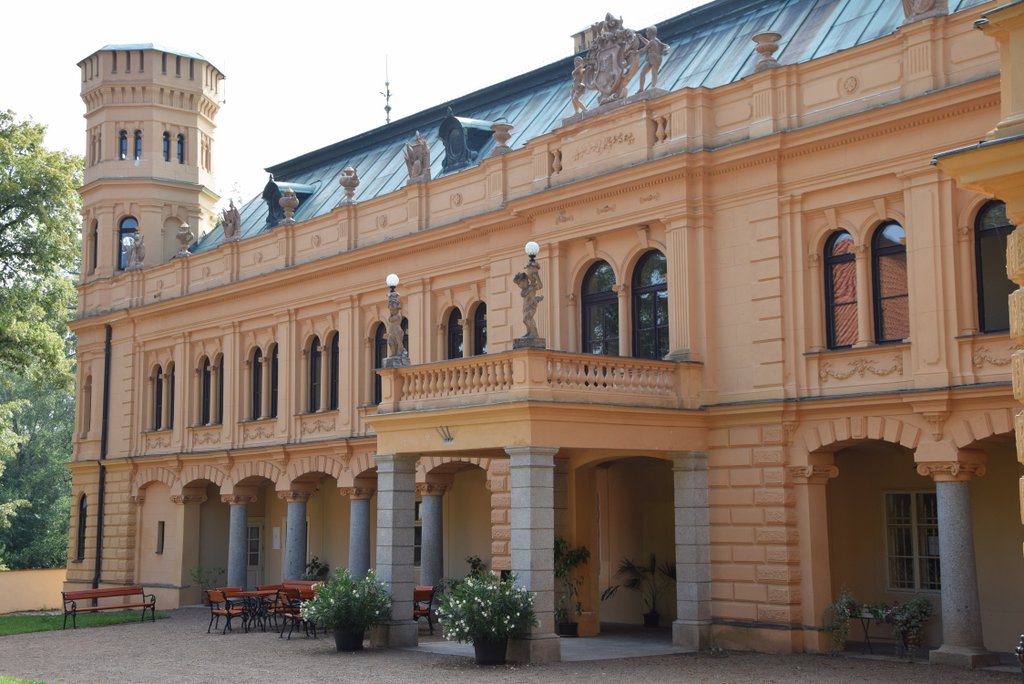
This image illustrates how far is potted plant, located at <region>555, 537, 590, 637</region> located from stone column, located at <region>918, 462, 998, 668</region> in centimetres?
736

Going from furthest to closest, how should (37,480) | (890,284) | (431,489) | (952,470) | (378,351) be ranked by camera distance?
(37,480) → (378,351) → (431,489) → (890,284) → (952,470)

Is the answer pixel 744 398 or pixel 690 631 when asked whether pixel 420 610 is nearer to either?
pixel 690 631

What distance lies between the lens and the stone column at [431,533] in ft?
94.6

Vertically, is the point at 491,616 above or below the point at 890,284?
below

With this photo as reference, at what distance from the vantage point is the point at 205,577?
36875mm

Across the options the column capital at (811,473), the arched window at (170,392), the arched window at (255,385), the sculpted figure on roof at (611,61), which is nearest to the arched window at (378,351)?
the arched window at (255,385)

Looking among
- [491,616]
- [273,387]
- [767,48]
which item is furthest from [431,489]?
[767,48]

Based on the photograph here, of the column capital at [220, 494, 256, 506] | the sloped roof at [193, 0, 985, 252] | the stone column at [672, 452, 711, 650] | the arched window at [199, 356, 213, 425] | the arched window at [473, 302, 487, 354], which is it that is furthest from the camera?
the arched window at [199, 356, 213, 425]

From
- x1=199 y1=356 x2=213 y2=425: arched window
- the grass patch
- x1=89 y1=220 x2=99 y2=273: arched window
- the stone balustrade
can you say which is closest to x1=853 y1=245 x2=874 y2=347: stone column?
the stone balustrade

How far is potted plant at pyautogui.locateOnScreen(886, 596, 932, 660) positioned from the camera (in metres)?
20.0

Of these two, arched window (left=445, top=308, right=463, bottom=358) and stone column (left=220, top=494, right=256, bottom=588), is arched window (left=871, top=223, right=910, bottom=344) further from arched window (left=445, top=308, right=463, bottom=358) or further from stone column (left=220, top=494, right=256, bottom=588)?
stone column (left=220, top=494, right=256, bottom=588)

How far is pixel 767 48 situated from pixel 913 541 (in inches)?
354

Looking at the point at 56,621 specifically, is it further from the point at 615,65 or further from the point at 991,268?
the point at 991,268

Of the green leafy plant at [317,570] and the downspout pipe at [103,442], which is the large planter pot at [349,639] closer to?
the green leafy plant at [317,570]
